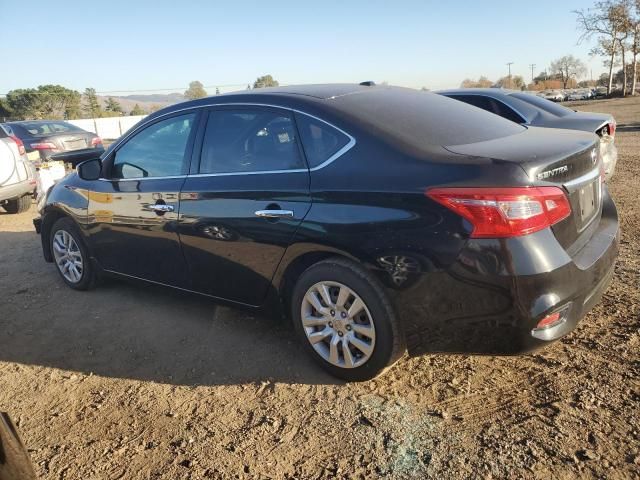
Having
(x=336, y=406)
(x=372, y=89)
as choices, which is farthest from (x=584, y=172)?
(x=336, y=406)

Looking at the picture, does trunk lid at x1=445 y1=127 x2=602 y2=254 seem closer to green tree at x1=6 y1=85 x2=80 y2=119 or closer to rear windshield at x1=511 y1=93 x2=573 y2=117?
rear windshield at x1=511 y1=93 x2=573 y2=117

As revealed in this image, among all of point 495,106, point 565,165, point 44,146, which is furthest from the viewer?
point 44,146

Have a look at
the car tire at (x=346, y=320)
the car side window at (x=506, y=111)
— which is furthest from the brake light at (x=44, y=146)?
the car tire at (x=346, y=320)

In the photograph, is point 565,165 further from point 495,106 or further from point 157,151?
point 495,106

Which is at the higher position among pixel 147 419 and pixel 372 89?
pixel 372 89

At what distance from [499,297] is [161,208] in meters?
2.38

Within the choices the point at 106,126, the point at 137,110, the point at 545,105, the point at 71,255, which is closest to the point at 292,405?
the point at 71,255

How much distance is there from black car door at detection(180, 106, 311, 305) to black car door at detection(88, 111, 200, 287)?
0.16 m

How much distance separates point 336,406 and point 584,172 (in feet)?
6.02

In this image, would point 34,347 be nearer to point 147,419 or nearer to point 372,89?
point 147,419

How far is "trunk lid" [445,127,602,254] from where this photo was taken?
2.49 meters

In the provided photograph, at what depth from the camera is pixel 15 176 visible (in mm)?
8102

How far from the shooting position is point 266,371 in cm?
321

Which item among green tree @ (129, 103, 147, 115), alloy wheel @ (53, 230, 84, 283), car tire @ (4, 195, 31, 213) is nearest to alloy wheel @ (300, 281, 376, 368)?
alloy wheel @ (53, 230, 84, 283)
